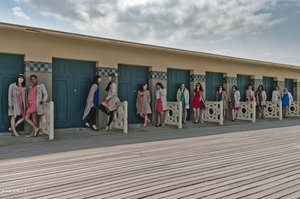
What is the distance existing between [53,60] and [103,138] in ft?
8.41

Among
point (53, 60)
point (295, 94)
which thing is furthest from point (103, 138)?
point (295, 94)

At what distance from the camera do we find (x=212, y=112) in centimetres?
1083

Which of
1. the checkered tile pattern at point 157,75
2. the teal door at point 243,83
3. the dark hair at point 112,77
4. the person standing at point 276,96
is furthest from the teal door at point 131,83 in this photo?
the person standing at point 276,96

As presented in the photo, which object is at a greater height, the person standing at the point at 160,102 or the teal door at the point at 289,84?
the teal door at the point at 289,84

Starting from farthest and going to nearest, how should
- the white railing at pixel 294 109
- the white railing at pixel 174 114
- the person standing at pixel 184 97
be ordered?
the white railing at pixel 294 109 → the person standing at pixel 184 97 → the white railing at pixel 174 114

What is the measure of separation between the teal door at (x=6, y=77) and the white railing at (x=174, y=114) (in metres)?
4.51

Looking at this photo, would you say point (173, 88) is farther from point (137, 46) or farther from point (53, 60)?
point (53, 60)

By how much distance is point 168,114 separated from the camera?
9.54 meters

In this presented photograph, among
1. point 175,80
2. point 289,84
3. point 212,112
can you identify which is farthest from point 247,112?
point 289,84

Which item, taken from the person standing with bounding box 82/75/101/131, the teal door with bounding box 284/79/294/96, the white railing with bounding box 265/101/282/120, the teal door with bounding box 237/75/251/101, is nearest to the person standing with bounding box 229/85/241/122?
the teal door with bounding box 237/75/251/101

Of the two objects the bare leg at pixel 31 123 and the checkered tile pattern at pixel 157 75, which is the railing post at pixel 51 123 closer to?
the bare leg at pixel 31 123

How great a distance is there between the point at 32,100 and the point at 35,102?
0.08 m

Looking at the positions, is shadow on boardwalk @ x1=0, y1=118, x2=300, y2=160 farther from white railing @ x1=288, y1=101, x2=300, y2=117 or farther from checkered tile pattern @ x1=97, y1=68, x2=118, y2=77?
white railing @ x1=288, y1=101, x2=300, y2=117

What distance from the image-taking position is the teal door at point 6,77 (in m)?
6.83
